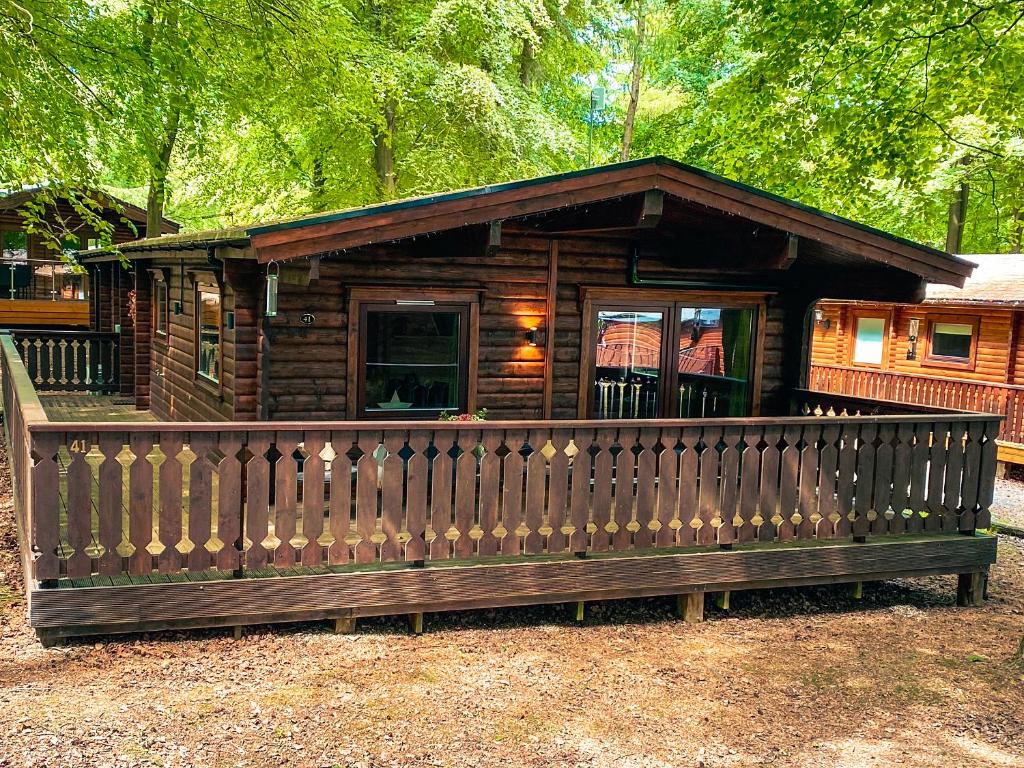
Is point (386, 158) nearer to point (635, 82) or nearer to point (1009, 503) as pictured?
point (635, 82)

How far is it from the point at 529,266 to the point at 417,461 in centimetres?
388

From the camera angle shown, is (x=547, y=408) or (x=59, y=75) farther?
(x=59, y=75)

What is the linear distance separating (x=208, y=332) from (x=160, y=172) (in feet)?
25.8

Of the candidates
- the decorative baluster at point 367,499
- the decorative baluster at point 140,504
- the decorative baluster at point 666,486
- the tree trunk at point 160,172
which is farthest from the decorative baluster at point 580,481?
the tree trunk at point 160,172

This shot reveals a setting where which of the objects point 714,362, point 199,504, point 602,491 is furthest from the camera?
point 714,362

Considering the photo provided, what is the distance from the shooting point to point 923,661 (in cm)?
697

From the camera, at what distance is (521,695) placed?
19.2ft

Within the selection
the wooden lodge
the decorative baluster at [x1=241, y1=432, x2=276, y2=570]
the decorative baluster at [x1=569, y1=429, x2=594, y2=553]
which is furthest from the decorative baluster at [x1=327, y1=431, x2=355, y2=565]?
the wooden lodge

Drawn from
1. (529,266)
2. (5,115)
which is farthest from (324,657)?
(5,115)

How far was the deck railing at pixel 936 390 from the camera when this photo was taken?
1627 cm

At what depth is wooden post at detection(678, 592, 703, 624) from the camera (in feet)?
25.0

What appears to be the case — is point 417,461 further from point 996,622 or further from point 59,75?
point 59,75

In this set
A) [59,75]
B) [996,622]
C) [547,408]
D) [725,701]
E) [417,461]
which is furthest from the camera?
[59,75]

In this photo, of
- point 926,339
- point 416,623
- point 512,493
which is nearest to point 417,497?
point 512,493
